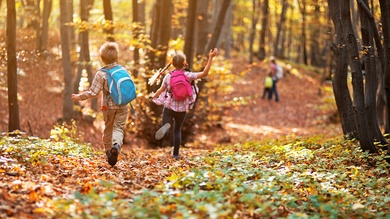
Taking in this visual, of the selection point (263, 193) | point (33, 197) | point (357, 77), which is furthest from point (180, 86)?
point (33, 197)

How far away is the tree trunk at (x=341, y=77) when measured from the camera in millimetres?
10078

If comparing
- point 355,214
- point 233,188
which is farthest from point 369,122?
point 233,188

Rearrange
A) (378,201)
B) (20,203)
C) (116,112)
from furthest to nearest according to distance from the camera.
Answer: (116,112), (378,201), (20,203)

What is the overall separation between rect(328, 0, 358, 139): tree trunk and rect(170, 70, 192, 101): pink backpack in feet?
9.84

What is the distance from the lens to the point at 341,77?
405 inches

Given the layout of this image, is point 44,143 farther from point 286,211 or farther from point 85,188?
point 286,211

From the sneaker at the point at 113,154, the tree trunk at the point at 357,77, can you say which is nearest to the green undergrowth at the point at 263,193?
the tree trunk at the point at 357,77

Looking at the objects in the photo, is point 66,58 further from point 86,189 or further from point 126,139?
Result: point 86,189

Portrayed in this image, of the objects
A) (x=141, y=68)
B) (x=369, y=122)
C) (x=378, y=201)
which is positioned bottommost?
(x=378, y=201)

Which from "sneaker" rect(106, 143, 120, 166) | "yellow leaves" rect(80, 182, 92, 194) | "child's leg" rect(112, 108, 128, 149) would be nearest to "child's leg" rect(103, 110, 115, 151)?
"child's leg" rect(112, 108, 128, 149)

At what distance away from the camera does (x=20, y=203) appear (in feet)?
16.5

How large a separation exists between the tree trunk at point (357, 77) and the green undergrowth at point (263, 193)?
0.91ft

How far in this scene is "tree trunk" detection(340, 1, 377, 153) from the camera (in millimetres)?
8578

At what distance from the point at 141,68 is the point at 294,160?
22.7 feet
